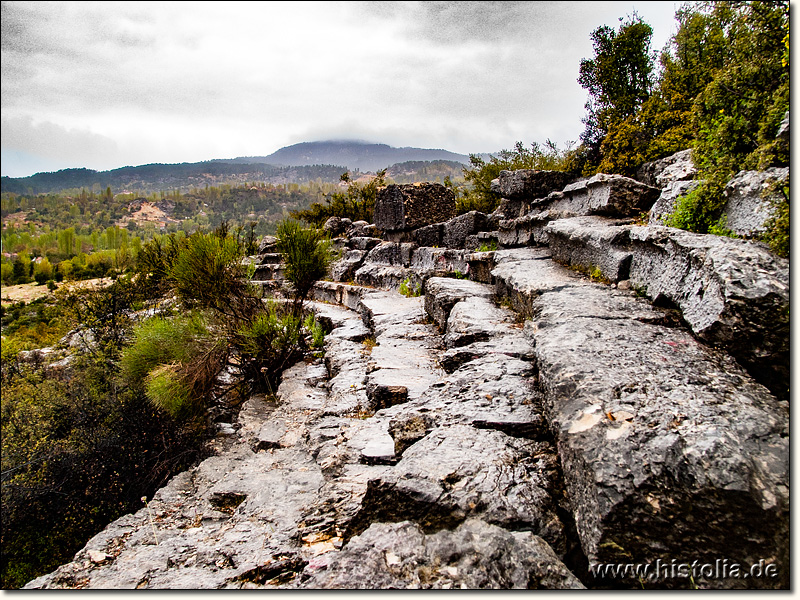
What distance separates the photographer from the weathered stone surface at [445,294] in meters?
5.32

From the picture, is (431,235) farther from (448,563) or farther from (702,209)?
(448,563)

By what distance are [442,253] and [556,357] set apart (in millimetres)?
5961

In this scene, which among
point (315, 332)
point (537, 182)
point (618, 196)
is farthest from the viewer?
point (537, 182)

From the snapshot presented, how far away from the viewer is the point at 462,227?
9266 millimetres

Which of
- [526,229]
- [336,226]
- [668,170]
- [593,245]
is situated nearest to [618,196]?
[668,170]

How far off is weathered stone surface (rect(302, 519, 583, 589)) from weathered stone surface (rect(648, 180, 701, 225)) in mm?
3544

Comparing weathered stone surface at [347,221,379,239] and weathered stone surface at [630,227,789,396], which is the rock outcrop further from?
weathered stone surface at [347,221,379,239]

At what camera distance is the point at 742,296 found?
2.10m

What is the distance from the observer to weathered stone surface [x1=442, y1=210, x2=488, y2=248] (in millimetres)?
9062

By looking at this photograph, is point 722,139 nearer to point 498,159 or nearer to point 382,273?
point 382,273

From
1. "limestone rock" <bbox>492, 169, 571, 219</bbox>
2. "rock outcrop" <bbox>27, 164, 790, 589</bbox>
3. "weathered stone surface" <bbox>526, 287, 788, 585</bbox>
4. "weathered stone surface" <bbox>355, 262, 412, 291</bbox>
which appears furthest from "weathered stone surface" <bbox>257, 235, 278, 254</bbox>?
"weathered stone surface" <bbox>526, 287, 788, 585</bbox>

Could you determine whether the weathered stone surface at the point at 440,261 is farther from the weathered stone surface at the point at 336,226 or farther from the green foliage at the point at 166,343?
the weathered stone surface at the point at 336,226

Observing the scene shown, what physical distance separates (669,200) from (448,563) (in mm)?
4219

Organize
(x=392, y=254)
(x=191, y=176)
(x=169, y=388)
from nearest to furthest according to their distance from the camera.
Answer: (x=169, y=388), (x=392, y=254), (x=191, y=176)
